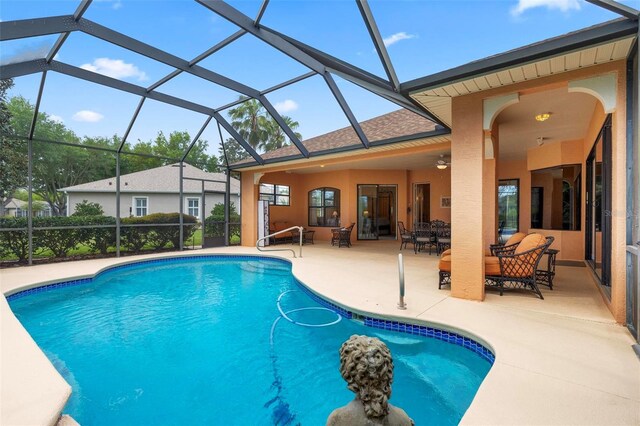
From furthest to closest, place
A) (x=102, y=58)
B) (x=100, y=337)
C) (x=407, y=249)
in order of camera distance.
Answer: (x=407, y=249), (x=102, y=58), (x=100, y=337)

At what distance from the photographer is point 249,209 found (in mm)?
12086

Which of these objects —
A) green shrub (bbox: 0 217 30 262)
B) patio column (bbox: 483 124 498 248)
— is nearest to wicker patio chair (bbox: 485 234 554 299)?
patio column (bbox: 483 124 498 248)

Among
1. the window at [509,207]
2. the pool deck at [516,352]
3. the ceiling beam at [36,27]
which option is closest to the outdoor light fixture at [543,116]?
the pool deck at [516,352]

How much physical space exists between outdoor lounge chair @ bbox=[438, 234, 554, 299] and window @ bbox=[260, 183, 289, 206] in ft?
30.2

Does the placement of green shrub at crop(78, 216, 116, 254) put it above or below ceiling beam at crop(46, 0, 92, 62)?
below

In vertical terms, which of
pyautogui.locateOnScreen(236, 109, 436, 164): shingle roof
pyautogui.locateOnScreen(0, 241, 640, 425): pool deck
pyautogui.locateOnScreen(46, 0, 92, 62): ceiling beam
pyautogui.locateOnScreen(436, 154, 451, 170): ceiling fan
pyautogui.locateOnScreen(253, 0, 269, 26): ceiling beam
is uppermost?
pyautogui.locateOnScreen(253, 0, 269, 26): ceiling beam

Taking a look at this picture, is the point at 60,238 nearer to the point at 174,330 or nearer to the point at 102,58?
the point at 102,58

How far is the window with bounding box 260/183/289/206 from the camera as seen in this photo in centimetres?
1301

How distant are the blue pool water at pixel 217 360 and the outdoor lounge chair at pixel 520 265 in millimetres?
1907

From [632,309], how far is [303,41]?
6.01 metres

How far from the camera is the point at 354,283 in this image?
228 inches

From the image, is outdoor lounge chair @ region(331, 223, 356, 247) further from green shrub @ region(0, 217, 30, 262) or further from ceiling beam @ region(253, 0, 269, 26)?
green shrub @ region(0, 217, 30, 262)

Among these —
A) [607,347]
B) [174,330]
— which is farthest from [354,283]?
[607,347]

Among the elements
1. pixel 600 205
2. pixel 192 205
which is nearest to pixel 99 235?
pixel 192 205
